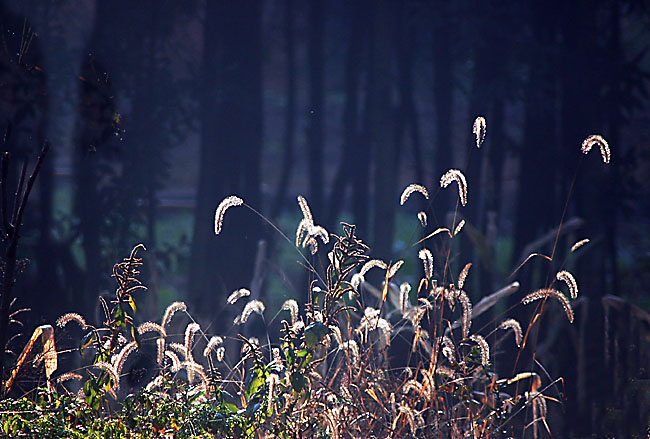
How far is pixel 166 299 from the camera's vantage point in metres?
3.31

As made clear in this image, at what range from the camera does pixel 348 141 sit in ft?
11.5

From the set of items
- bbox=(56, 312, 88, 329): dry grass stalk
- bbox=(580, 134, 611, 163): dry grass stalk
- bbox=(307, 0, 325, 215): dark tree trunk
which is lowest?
bbox=(56, 312, 88, 329): dry grass stalk

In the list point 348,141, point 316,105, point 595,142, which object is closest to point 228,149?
point 316,105

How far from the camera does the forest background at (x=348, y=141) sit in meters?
3.22

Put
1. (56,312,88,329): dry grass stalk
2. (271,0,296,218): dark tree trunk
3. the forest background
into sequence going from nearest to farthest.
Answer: (56,312,88,329): dry grass stalk < the forest background < (271,0,296,218): dark tree trunk

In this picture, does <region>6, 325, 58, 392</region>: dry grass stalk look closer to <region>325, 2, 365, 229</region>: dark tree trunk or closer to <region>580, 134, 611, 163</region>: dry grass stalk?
<region>580, 134, 611, 163</region>: dry grass stalk

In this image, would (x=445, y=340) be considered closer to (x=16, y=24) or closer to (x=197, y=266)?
(x=197, y=266)

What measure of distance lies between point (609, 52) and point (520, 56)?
482 millimetres

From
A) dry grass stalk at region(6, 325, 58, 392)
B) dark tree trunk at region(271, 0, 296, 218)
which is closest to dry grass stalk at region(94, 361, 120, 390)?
dry grass stalk at region(6, 325, 58, 392)

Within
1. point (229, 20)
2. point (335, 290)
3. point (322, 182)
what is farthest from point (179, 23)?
point (335, 290)

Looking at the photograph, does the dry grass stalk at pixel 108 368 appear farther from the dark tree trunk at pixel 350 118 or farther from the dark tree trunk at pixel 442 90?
the dark tree trunk at pixel 442 90

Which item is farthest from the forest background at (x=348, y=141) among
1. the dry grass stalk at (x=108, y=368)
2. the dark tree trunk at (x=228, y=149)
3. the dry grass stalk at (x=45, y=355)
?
the dry grass stalk at (x=108, y=368)

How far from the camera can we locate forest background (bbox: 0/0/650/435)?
322 cm

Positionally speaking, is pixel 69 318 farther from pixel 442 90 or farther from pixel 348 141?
pixel 442 90
